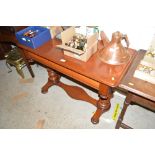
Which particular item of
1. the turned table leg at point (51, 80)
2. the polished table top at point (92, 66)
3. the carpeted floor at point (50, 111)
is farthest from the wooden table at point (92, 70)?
the turned table leg at point (51, 80)

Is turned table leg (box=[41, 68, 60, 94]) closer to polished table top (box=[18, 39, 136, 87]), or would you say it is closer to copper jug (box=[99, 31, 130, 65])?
polished table top (box=[18, 39, 136, 87])

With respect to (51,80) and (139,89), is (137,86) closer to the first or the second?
(139,89)

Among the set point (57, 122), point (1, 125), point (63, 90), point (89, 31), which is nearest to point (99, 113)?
point (57, 122)

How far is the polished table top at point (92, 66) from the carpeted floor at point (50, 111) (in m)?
0.73

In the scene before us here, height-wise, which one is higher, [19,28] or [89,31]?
[89,31]

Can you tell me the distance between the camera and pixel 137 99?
1116mm

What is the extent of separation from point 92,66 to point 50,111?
91cm

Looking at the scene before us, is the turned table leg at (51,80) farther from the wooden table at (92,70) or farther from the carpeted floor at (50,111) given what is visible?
the wooden table at (92,70)

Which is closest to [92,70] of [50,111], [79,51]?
[79,51]

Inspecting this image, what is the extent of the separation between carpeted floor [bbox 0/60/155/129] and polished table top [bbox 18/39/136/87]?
2.40ft

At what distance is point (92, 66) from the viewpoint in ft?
4.20

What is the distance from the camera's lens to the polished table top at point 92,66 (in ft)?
3.85
